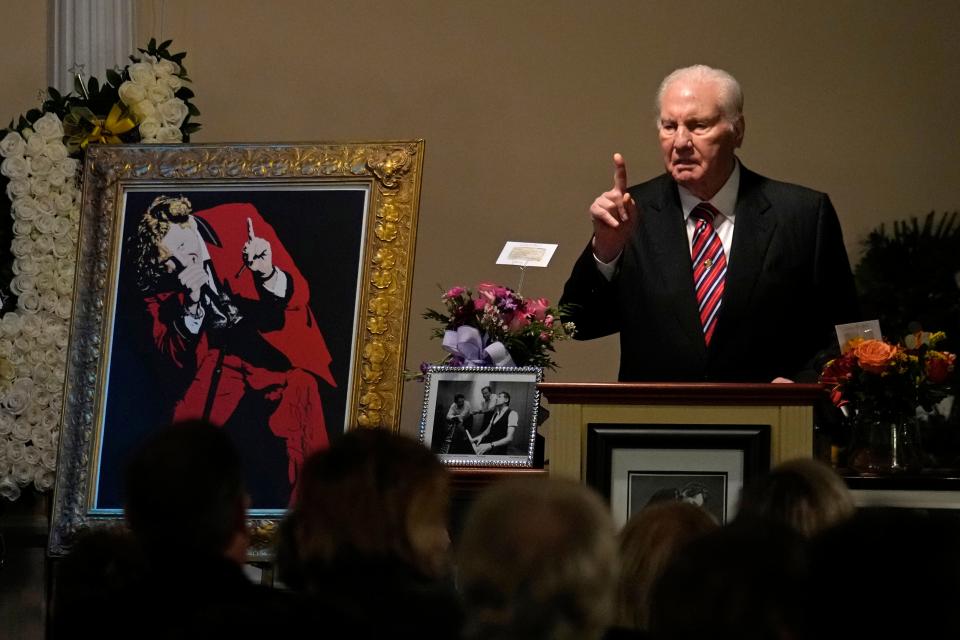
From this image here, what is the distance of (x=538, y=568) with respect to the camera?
6.91 feet

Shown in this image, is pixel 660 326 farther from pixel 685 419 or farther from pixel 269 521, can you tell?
pixel 269 521

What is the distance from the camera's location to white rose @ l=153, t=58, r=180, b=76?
567cm

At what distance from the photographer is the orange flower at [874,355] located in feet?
14.3

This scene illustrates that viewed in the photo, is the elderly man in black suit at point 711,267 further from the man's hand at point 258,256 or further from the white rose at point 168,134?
the white rose at point 168,134

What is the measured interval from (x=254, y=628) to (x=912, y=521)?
91 centimetres

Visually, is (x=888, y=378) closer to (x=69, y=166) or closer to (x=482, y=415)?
(x=482, y=415)

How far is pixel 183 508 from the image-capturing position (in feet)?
8.27

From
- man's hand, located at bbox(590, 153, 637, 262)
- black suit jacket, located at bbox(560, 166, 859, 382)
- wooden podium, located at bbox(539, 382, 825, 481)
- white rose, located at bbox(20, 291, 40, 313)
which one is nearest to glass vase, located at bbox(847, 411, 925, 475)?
black suit jacket, located at bbox(560, 166, 859, 382)

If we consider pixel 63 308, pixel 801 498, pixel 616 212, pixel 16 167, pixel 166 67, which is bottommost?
pixel 801 498

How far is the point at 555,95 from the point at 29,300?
8.82ft

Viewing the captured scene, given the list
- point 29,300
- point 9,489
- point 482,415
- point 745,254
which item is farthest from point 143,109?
point 745,254

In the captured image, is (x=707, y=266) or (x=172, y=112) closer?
(x=707, y=266)

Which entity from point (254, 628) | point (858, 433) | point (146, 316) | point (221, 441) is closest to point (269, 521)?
point (146, 316)

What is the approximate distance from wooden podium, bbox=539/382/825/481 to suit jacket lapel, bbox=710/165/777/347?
0.67 metres
